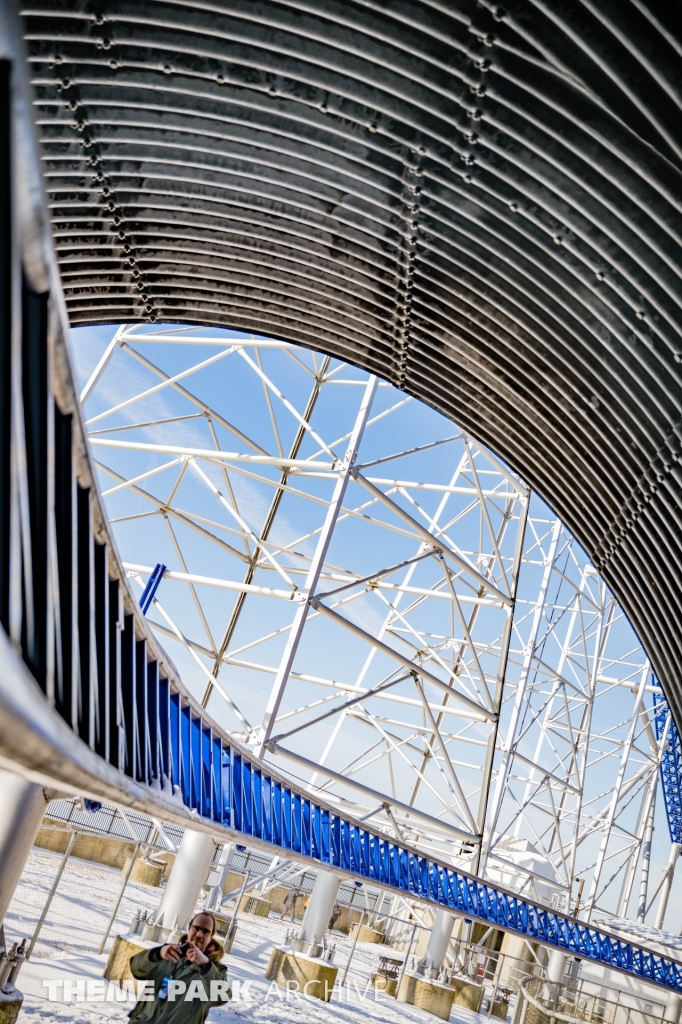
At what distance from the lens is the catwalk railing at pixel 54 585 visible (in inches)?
91.8

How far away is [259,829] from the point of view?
11.3 metres

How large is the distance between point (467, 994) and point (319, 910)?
27.7ft

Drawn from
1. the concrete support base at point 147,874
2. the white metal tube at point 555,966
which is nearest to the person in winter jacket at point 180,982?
the concrete support base at point 147,874

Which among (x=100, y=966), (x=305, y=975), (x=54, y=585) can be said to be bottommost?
(x=100, y=966)

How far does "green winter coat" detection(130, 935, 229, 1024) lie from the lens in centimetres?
544

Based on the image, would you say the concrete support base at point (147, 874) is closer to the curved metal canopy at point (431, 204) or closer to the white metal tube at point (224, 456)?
the white metal tube at point (224, 456)

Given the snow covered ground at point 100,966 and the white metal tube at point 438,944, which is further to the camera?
the white metal tube at point 438,944

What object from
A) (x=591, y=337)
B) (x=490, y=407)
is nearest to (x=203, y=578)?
(x=490, y=407)

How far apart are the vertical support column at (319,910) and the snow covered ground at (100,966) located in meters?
1.22

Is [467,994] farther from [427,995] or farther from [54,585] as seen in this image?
[54,585]

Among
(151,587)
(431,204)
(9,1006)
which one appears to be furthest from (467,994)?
(431,204)

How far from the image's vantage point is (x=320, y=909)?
742 inches

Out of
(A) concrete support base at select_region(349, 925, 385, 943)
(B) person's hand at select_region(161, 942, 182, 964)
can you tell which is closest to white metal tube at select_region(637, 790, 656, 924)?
(A) concrete support base at select_region(349, 925, 385, 943)

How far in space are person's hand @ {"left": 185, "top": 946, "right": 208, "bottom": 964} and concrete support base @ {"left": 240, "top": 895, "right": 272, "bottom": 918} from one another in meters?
26.6
